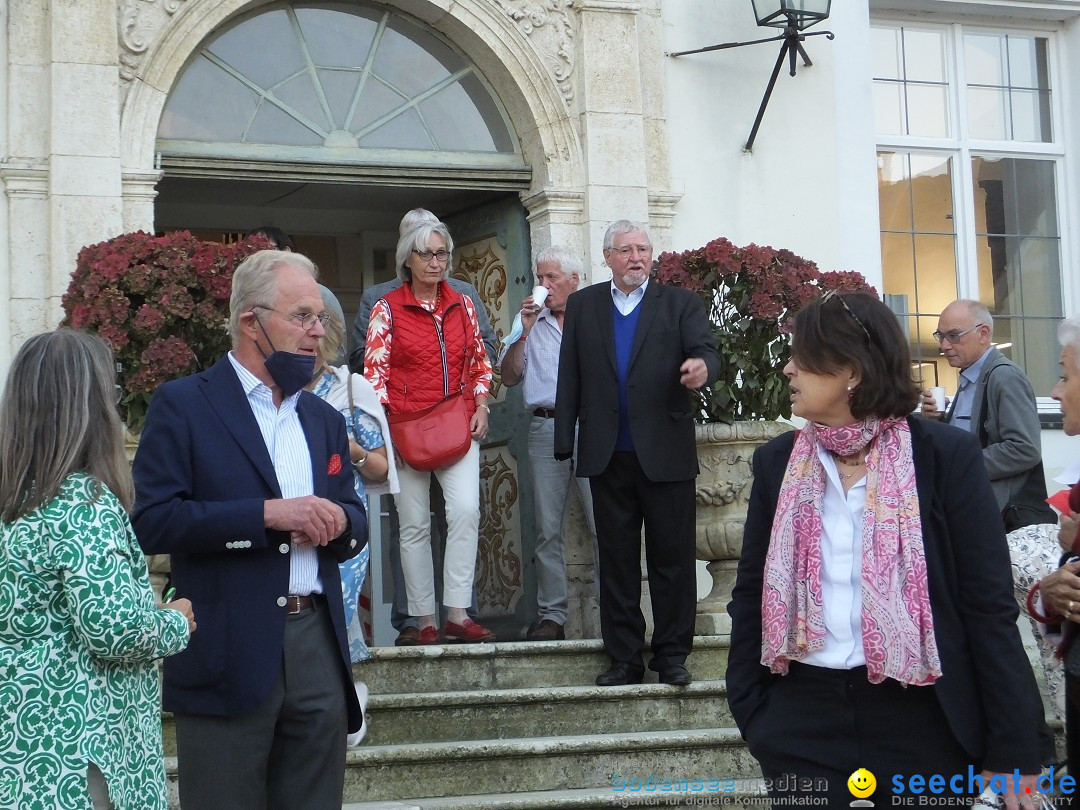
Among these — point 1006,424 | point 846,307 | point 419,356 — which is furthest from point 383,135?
point 846,307

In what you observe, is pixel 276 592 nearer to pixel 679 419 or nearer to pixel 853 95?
pixel 679 419

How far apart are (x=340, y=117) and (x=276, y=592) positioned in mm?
4530

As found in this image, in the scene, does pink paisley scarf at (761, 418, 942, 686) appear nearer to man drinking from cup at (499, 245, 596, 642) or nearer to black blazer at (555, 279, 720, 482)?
black blazer at (555, 279, 720, 482)

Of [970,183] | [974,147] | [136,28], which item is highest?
[136,28]

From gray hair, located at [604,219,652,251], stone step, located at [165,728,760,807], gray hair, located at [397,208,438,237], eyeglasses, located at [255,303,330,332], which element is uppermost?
gray hair, located at [397,208,438,237]

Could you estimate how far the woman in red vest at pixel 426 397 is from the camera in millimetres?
6320

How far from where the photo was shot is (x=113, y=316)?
19.0ft

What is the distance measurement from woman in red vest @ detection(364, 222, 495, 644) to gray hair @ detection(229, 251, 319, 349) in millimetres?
2574

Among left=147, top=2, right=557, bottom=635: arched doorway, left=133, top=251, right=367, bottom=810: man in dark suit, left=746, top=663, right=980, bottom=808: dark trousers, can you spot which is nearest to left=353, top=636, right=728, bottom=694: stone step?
left=147, top=2, right=557, bottom=635: arched doorway

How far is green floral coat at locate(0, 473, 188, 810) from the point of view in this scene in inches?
116

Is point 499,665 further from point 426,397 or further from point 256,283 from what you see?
point 256,283

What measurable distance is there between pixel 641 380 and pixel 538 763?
5.20ft

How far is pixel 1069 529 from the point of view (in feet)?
11.2

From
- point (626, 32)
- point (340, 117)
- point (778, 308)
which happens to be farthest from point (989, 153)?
point (340, 117)
